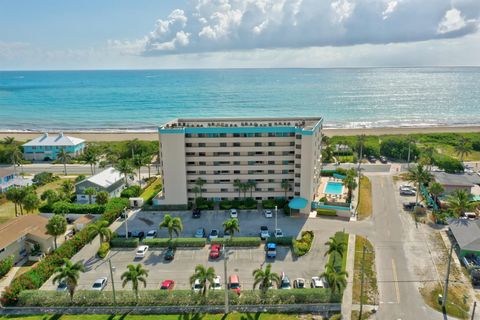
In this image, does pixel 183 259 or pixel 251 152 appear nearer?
pixel 183 259

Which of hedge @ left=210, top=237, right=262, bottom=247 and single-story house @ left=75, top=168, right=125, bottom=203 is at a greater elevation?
single-story house @ left=75, top=168, right=125, bottom=203

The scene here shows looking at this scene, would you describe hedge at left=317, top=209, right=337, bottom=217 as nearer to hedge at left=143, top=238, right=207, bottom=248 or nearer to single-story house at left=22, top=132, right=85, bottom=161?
hedge at left=143, top=238, right=207, bottom=248

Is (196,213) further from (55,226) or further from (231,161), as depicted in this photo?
(55,226)

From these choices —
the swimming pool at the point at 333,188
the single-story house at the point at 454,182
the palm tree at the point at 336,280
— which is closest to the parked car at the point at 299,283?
the palm tree at the point at 336,280

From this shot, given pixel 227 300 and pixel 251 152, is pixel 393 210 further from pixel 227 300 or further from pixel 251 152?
pixel 227 300

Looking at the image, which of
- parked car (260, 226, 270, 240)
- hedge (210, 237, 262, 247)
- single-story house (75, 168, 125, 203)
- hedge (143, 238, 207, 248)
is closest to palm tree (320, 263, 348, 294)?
Answer: hedge (210, 237, 262, 247)

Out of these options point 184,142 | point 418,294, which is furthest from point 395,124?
point 418,294

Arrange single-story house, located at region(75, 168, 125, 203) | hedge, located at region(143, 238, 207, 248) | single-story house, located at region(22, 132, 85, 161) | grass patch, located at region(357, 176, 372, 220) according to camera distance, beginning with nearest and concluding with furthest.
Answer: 1. hedge, located at region(143, 238, 207, 248)
2. grass patch, located at region(357, 176, 372, 220)
3. single-story house, located at region(75, 168, 125, 203)
4. single-story house, located at region(22, 132, 85, 161)

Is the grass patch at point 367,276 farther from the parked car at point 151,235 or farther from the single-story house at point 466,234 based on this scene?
the parked car at point 151,235
